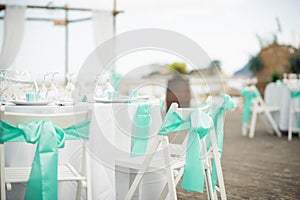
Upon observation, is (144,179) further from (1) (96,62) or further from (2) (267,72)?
(2) (267,72)

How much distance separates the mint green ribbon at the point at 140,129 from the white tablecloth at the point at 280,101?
3.74 metres

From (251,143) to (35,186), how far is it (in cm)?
375

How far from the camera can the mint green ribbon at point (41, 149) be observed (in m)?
1.72

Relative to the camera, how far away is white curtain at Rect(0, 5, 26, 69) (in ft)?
21.9

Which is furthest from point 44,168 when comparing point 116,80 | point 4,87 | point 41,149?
point 116,80

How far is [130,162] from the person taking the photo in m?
2.21

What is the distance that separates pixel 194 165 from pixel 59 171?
659 millimetres

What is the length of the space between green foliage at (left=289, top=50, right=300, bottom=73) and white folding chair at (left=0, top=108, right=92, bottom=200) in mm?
7674

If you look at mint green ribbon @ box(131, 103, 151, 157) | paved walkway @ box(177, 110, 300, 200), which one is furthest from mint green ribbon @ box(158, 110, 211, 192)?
paved walkway @ box(177, 110, 300, 200)

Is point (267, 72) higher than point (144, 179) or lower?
higher

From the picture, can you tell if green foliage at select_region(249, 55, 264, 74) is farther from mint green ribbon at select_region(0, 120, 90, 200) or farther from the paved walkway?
mint green ribbon at select_region(0, 120, 90, 200)

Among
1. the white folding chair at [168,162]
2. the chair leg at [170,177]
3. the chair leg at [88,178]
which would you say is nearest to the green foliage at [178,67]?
the white folding chair at [168,162]

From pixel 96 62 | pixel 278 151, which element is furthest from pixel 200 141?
pixel 96 62

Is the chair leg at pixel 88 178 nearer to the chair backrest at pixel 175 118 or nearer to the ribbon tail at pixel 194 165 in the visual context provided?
the chair backrest at pixel 175 118
